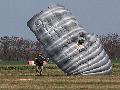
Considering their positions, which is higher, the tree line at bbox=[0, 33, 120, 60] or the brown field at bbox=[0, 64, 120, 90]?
the brown field at bbox=[0, 64, 120, 90]

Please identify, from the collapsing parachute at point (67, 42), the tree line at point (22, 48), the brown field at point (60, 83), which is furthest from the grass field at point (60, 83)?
the tree line at point (22, 48)

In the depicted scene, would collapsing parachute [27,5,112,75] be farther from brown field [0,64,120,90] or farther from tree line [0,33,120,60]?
tree line [0,33,120,60]

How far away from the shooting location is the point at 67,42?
116 ft

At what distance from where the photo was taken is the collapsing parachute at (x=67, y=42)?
35.1 metres

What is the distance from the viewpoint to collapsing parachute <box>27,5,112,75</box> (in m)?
35.1

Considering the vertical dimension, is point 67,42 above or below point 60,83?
above

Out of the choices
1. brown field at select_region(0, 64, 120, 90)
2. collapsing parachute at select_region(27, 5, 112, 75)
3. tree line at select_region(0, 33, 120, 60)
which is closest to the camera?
brown field at select_region(0, 64, 120, 90)

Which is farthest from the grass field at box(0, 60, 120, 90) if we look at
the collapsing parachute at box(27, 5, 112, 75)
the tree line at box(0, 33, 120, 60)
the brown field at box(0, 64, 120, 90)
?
the tree line at box(0, 33, 120, 60)

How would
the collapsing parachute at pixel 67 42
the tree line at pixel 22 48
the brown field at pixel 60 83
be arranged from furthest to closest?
the tree line at pixel 22 48
the collapsing parachute at pixel 67 42
the brown field at pixel 60 83

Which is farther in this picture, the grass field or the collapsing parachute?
the collapsing parachute

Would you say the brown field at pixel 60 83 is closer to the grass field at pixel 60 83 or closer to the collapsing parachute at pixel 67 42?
the grass field at pixel 60 83

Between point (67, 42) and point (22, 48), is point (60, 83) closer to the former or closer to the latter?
point (67, 42)

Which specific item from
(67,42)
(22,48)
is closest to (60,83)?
(67,42)

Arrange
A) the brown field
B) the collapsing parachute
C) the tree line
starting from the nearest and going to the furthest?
the brown field < the collapsing parachute < the tree line
